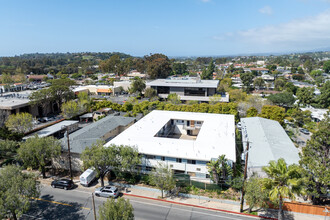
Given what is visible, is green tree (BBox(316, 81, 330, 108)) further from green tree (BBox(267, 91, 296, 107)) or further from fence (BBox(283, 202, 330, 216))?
fence (BBox(283, 202, 330, 216))

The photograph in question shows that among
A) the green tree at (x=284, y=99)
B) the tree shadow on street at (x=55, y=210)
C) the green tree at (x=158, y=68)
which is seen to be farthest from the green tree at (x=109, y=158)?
the green tree at (x=158, y=68)

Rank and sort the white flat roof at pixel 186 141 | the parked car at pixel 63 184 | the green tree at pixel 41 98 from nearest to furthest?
the parked car at pixel 63 184
the white flat roof at pixel 186 141
the green tree at pixel 41 98

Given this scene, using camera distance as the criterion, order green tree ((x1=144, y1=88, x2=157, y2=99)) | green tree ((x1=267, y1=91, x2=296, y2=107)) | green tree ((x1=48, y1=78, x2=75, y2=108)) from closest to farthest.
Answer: green tree ((x1=48, y1=78, x2=75, y2=108)) → green tree ((x1=267, y1=91, x2=296, y2=107)) → green tree ((x1=144, y1=88, x2=157, y2=99))

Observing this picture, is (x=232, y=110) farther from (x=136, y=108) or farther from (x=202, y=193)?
(x=202, y=193)

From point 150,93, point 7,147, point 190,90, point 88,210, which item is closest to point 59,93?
point 150,93

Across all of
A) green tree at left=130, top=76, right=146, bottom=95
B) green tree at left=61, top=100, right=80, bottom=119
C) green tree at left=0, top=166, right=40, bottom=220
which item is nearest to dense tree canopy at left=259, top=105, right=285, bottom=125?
green tree at left=61, top=100, right=80, bottom=119

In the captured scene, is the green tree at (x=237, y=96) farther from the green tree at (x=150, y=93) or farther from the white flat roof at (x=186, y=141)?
the white flat roof at (x=186, y=141)
